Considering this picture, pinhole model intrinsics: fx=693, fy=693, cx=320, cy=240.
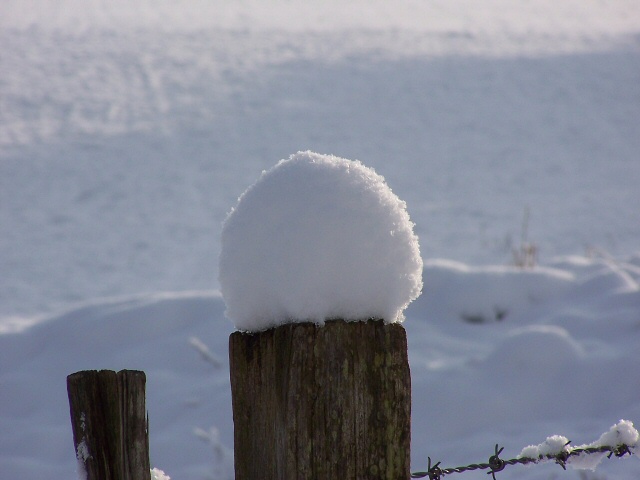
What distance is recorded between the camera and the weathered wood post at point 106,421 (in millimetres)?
1167

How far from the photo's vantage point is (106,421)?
1.17 m

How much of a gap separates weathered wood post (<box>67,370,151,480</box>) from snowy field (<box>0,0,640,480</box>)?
2.48m

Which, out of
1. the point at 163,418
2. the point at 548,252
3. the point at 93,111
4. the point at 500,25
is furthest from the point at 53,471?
the point at 500,25

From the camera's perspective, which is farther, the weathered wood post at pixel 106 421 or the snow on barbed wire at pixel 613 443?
the snow on barbed wire at pixel 613 443

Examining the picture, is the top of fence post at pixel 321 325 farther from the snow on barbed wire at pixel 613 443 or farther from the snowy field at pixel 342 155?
the snowy field at pixel 342 155

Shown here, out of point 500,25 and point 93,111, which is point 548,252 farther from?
point 500,25

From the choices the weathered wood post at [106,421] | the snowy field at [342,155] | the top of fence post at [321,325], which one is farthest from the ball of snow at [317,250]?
the snowy field at [342,155]

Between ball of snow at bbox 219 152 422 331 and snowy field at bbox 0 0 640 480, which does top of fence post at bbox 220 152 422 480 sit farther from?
snowy field at bbox 0 0 640 480

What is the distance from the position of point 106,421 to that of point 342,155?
11.1 meters

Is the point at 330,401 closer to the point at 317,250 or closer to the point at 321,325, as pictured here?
the point at 321,325

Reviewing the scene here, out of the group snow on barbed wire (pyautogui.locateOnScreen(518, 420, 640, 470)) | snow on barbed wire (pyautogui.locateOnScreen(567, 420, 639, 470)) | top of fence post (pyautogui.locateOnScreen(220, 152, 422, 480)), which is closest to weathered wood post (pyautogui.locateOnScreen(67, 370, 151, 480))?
top of fence post (pyautogui.locateOnScreen(220, 152, 422, 480))

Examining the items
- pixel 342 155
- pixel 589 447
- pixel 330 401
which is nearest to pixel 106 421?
pixel 330 401

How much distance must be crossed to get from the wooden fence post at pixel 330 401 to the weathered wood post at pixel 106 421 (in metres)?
0.20

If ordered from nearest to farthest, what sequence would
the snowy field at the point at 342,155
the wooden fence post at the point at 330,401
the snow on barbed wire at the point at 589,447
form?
1. the wooden fence post at the point at 330,401
2. the snow on barbed wire at the point at 589,447
3. the snowy field at the point at 342,155
